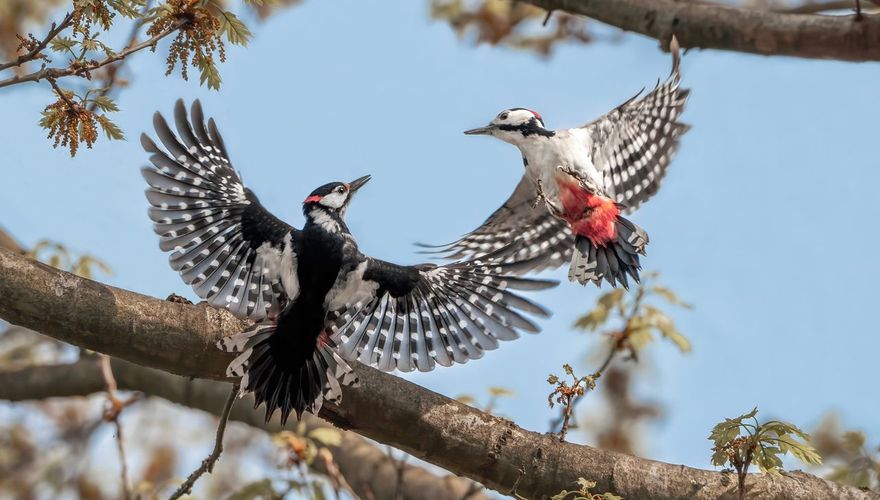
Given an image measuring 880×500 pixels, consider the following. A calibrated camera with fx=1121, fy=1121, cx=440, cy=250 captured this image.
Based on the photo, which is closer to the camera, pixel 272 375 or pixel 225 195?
pixel 272 375

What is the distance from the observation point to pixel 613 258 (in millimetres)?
5664

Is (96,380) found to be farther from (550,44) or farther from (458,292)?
(550,44)

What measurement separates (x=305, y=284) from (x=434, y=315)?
2.56 feet

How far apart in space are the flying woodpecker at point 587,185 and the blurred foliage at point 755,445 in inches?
74.6

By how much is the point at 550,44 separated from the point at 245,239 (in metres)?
3.02

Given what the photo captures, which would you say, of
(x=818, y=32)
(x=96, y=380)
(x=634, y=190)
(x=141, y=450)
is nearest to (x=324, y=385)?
(x=96, y=380)

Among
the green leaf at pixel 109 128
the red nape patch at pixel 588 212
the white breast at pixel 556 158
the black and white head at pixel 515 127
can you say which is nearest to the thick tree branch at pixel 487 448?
the green leaf at pixel 109 128

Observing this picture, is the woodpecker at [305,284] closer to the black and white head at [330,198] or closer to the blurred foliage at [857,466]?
the black and white head at [330,198]

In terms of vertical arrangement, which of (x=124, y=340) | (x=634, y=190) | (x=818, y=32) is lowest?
(x=124, y=340)

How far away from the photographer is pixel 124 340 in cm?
396

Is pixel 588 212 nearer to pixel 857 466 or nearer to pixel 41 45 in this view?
pixel 857 466

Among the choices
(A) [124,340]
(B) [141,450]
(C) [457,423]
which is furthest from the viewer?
(B) [141,450]

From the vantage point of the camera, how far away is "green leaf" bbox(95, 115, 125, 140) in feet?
12.0

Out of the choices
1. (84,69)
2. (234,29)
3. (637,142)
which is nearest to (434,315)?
(637,142)
